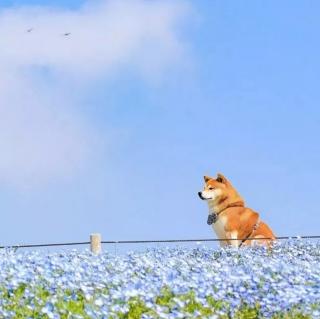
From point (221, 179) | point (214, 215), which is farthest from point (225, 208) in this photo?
point (221, 179)

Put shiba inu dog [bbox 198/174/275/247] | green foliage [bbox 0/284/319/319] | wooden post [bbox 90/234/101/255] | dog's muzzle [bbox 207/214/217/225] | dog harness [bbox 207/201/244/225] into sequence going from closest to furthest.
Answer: green foliage [bbox 0/284/319/319]
wooden post [bbox 90/234/101/255]
shiba inu dog [bbox 198/174/275/247]
dog harness [bbox 207/201/244/225]
dog's muzzle [bbox 207/214/217/225]

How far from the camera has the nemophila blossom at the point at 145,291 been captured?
25.3ft

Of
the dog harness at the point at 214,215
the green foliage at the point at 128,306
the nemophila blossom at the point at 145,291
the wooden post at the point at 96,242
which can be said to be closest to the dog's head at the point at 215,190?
the dog harness at the point at 214,215

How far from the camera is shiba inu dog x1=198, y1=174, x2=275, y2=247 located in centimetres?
1759

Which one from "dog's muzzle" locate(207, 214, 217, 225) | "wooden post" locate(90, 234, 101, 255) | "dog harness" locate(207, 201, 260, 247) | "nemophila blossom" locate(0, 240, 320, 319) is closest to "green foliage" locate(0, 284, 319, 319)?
"nemophila blossom" locate(0, 240, 320, 319)

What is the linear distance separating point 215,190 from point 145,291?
31.5ft

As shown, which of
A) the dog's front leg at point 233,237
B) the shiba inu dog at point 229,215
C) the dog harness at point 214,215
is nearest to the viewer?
the dog's front leg at point 233,237

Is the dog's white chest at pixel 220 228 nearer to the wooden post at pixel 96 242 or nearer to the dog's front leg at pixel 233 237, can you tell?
the dog's front leg at pixel 233 237

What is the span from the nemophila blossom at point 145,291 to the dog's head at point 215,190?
7.23 meters

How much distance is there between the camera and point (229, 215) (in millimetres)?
17656

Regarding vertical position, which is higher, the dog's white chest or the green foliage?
the dog's white chest

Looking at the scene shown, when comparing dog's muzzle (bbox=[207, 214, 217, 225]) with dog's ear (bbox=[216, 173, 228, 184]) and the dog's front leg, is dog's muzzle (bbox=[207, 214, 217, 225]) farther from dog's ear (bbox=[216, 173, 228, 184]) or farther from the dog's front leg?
dog's ear (bbox=[216, 173, 228, 184])

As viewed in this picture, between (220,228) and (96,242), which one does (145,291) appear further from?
(220,228)

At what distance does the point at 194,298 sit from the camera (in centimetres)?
824
